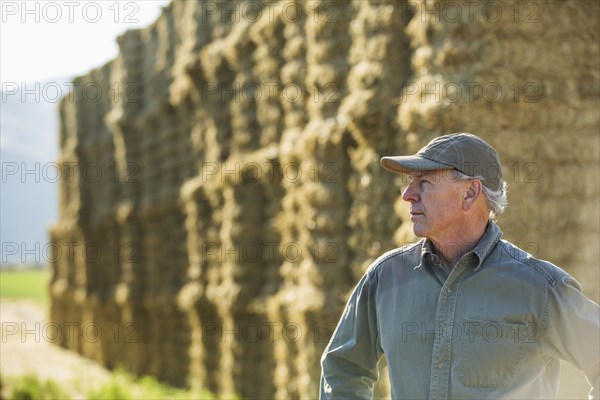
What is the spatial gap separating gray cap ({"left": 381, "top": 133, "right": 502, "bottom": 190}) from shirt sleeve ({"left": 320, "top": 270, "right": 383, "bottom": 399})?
410 millimetres

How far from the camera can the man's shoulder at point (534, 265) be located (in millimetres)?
2869

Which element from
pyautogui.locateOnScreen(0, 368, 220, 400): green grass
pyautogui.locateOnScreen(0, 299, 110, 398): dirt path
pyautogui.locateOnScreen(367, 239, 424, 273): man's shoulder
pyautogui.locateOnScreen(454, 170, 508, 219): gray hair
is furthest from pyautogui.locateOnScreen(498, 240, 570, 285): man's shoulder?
pyautogui.locateOnScreen(0, 299, 110, 398): dirt path

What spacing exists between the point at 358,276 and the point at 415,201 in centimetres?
430

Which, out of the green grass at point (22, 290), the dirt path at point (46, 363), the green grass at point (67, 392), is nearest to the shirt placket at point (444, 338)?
the green grass at point (67, 392)

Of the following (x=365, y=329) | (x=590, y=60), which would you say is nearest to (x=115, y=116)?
(x=590, y=60)

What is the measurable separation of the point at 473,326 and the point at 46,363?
14592mm

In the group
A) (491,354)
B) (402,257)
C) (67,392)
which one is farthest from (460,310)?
(67,392)

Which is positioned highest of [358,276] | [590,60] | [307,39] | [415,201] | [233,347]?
[307,39]

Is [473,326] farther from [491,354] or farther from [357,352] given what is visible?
[357,352]

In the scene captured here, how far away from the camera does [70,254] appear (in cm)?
2038

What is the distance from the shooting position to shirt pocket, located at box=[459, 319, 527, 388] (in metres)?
2.85

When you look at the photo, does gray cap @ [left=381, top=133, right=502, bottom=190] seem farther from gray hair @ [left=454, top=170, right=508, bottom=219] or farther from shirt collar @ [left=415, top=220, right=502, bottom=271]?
shirt collar @ [left=415, top=220, right=502, bottom=271]

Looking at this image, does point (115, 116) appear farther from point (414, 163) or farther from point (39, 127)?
point (39, 127)

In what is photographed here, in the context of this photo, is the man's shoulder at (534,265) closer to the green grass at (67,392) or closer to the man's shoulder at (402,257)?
the man's shoulder at (402,257)
